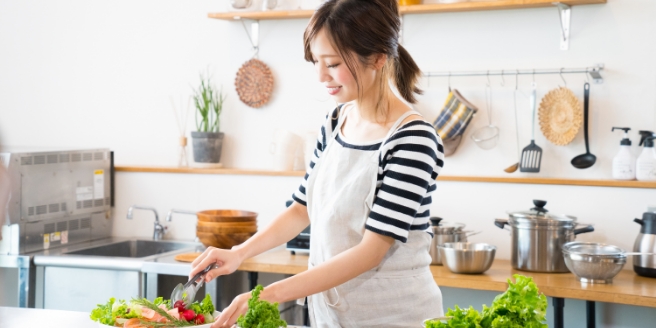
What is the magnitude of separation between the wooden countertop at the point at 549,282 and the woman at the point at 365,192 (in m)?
1.00

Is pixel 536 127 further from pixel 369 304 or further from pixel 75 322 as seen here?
pixel 75 322

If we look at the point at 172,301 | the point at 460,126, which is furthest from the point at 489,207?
the point at 172,301

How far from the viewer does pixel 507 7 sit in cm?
328

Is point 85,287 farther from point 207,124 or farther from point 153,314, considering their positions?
point 153,314

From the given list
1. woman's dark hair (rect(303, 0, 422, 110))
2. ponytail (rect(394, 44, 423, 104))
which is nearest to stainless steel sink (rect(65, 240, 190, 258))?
ponytail (rect(394, 44, 423, 104))

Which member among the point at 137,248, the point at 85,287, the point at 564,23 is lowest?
the point at 85,287

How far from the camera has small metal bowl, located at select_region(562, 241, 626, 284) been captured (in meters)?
2.74

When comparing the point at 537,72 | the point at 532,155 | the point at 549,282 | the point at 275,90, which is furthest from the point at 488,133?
the point at 275,90

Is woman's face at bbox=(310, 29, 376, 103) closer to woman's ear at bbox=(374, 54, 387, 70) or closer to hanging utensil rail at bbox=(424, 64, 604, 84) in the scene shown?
woman's ear at bbox=(374, 54, 387, 70)

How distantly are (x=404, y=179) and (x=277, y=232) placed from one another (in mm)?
436

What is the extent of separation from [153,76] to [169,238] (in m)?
0.88

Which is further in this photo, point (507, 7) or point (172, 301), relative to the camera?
point (507, 7)

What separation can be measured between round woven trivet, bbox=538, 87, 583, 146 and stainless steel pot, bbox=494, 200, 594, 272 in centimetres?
40

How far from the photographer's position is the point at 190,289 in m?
1.70
